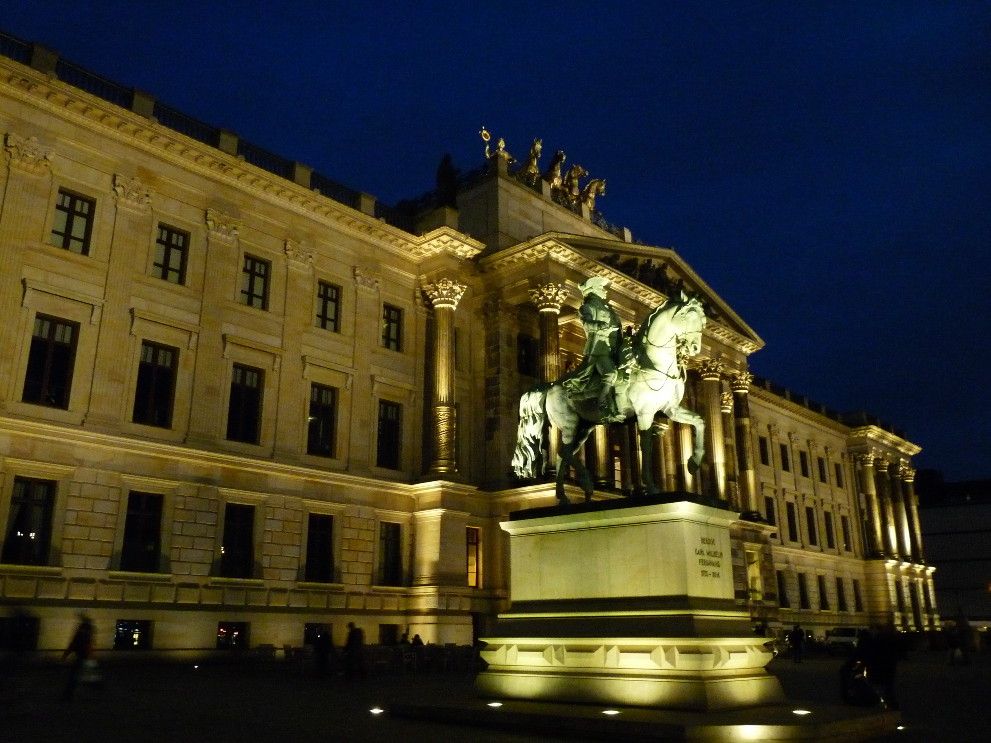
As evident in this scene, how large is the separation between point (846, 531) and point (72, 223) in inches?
2490

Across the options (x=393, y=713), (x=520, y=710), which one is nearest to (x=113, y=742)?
(x=393, y=713)

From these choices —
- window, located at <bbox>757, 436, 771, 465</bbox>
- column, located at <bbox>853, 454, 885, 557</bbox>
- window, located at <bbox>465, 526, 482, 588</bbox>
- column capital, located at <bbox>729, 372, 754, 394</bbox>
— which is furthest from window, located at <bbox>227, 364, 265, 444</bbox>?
column, located at <bbox>853, 454, 885, 557</bbox>

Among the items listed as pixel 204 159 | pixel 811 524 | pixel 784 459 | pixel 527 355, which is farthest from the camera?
pixel 811 524

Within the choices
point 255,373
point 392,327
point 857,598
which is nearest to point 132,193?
point 255,373

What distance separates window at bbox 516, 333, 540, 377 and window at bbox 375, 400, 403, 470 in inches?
252

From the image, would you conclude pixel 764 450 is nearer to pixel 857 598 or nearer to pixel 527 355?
pixel 857 598

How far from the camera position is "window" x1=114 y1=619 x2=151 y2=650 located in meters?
23.2

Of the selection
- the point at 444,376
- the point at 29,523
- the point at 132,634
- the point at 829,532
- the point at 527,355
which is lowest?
the point at 132,634

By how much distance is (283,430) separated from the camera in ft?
95.6

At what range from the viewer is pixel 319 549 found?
29.4 metres

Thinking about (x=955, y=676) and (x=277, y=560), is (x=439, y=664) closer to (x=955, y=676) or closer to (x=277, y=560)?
(x=277, y=560)

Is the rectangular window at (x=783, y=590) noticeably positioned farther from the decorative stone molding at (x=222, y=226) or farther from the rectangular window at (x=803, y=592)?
the decorative stone molding at (x=222, y=226)

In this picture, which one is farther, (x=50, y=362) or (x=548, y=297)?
(x=548, y=297)

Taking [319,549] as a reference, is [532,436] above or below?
above
